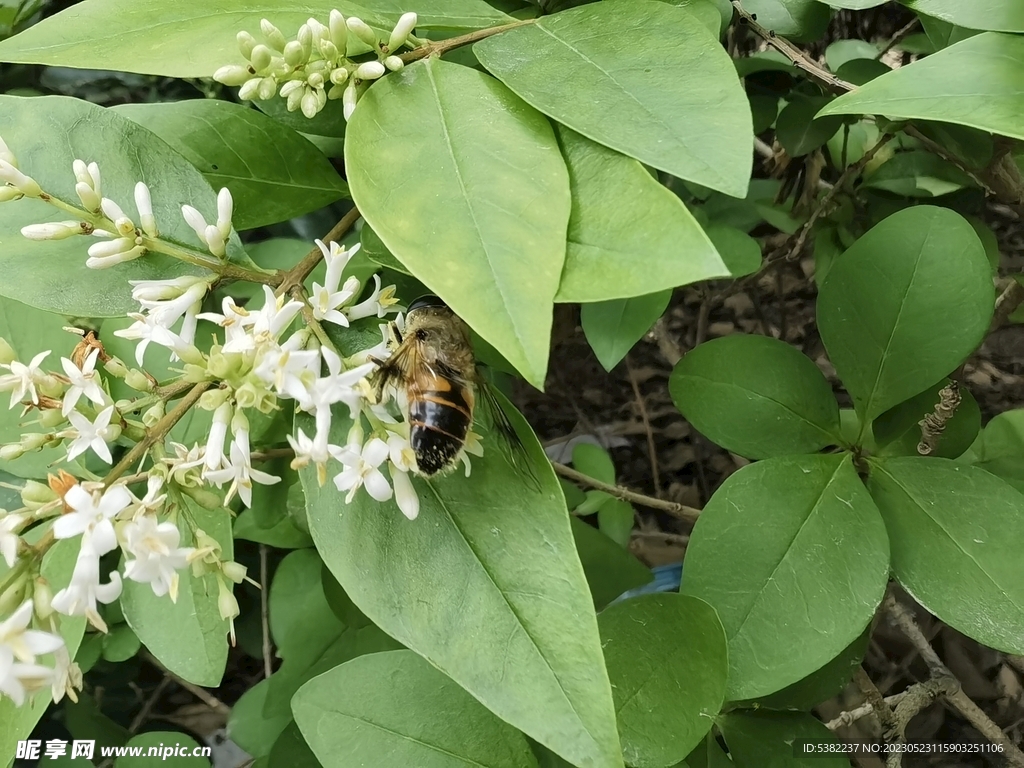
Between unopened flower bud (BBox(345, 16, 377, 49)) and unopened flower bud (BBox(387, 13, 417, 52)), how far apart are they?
0.02 m

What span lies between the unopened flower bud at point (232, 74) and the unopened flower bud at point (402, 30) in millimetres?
150

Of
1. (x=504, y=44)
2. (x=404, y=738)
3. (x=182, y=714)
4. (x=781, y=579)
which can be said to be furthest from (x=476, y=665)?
(x=182, y=714)

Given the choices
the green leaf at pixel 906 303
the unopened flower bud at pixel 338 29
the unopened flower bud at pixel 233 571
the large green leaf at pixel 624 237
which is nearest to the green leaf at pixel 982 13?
Answer: the green leaf at pixel 906 303

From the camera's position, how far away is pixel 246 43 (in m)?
0.70

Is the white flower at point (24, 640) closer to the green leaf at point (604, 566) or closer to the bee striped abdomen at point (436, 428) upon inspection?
the bee striped abdomen at point (436, 428)

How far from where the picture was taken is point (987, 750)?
4.01 feet

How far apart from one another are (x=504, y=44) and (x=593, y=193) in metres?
0.23

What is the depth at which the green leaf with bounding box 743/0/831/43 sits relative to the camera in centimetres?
94

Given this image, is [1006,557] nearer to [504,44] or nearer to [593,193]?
[593,193]

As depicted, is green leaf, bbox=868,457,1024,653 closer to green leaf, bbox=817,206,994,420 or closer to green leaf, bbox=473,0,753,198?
green leaf, bbox=817,206,994,420

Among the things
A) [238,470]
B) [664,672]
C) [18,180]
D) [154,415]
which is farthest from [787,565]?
[18,180]

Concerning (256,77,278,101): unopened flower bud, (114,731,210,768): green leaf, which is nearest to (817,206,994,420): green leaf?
(256,77,278,101): unopened flower bud

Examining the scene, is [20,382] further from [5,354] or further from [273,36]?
[273,36]

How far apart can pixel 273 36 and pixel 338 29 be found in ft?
0.23
